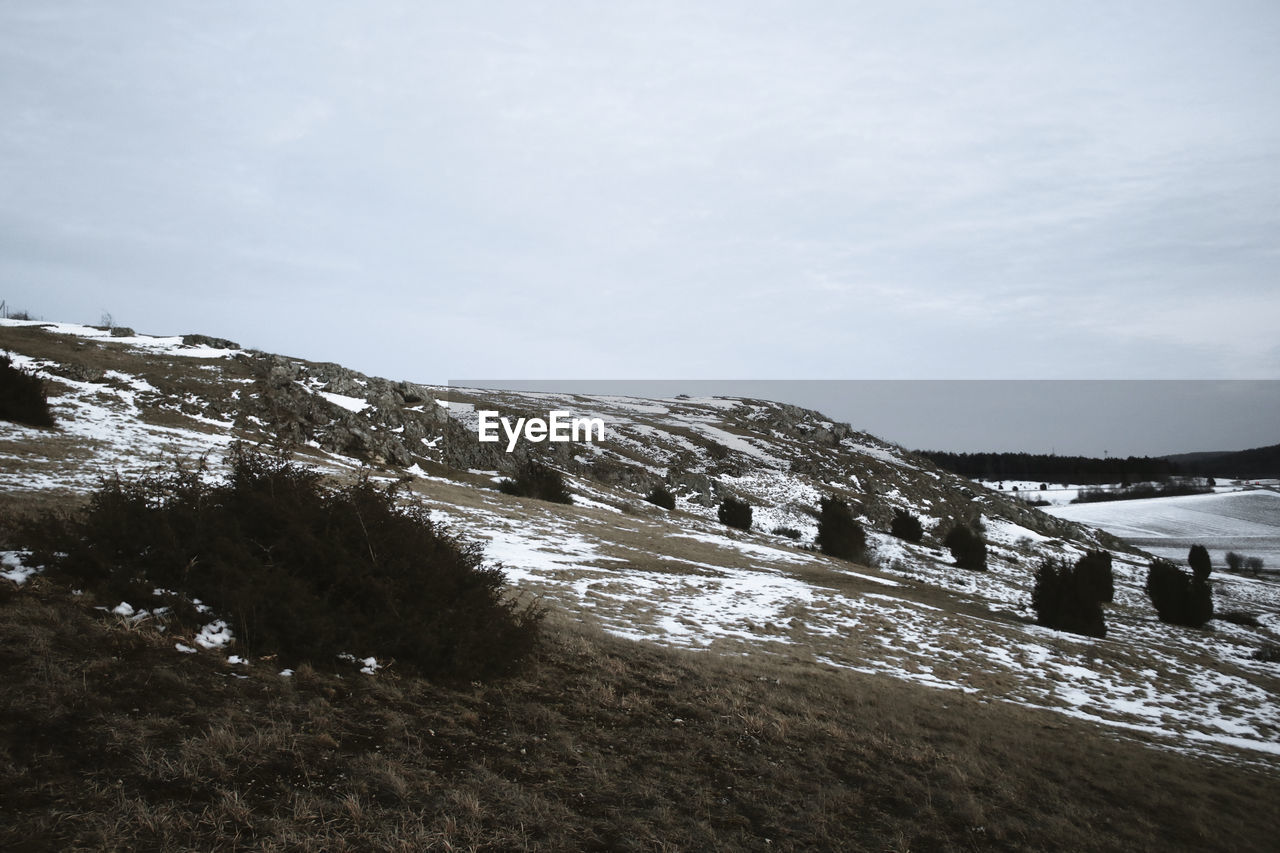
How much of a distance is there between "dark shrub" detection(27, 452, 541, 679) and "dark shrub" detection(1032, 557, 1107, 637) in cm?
1815

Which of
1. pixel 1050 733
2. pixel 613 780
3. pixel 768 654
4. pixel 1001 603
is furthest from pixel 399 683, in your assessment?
pixel 1001 603

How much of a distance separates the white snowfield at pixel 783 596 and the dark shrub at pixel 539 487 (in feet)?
6.16

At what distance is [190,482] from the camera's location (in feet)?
23.2

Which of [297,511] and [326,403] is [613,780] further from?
[326,403]

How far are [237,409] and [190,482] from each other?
84.1 feet

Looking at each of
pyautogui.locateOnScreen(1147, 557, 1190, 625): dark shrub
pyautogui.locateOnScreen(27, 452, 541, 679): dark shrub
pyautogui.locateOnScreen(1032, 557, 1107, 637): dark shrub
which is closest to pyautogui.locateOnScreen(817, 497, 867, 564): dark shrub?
pyautogui.locateOnScreen(1147, 557, 1190, 625): dark shrub

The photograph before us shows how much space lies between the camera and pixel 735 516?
38.4m

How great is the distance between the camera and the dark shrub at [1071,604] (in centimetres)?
1908

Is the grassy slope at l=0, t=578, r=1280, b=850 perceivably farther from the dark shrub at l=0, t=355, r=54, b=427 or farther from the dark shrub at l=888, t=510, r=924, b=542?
the dark shrub at l=888, t=510, r=924, b=542

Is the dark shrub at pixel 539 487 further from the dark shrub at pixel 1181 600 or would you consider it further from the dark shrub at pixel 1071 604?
the dark shrub at pixel 1181 600

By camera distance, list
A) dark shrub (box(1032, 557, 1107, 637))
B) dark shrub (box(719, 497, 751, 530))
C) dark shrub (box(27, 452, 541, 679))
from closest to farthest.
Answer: dark shrub (box(27, 452, 541, 679)) < dark shrub (box(1032, 557, 1107, 637)) < dark shrub (box(719, 497, 751, 530))

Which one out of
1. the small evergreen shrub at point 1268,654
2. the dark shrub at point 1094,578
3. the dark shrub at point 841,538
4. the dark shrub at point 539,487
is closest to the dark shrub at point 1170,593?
the dark shrub at point 1094,578

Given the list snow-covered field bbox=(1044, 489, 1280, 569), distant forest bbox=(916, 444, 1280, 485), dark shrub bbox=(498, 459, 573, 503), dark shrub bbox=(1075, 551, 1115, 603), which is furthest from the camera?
distant forest bbox=(916, 444, 1280, 485)

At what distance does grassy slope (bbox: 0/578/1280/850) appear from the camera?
397 cm
